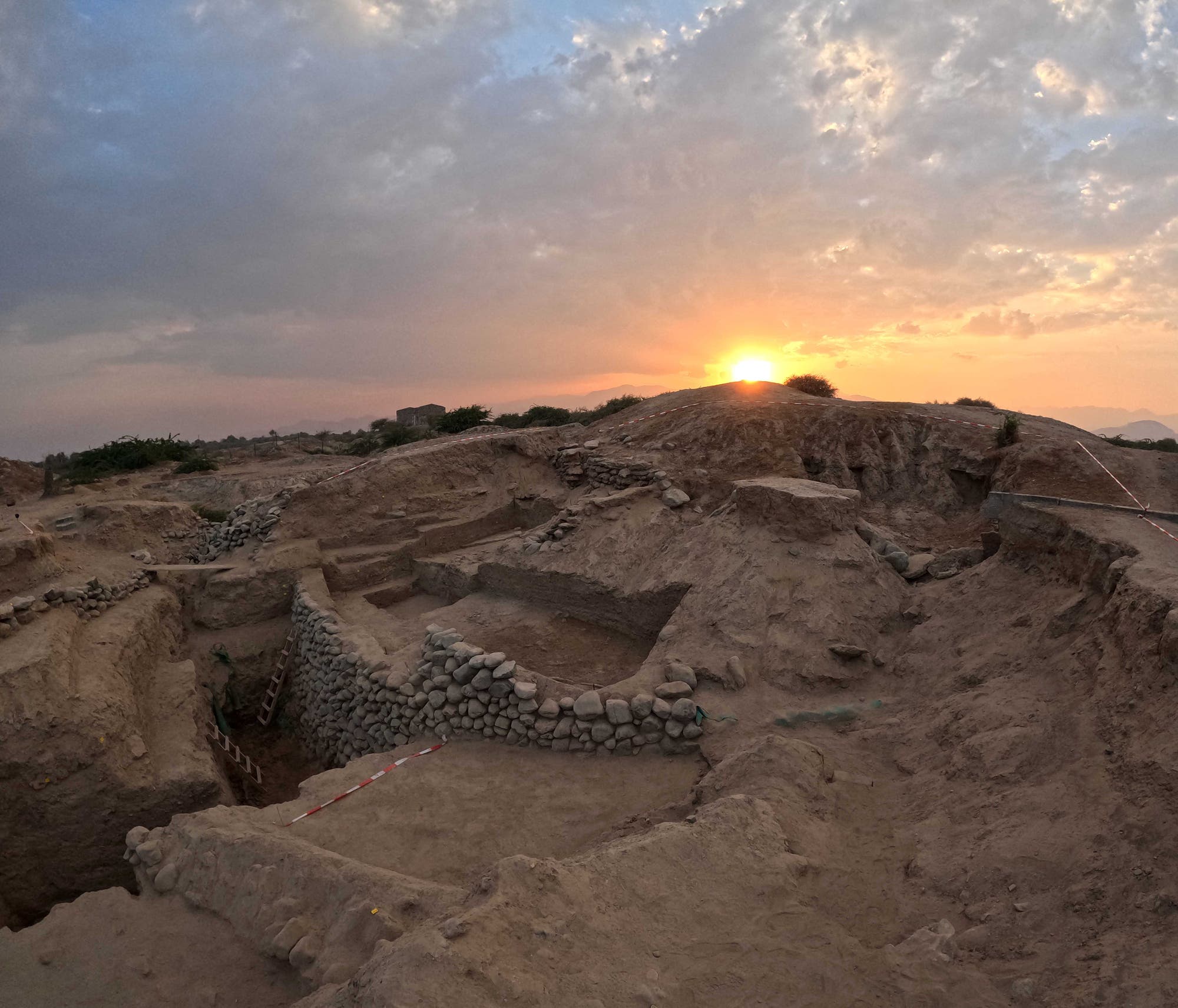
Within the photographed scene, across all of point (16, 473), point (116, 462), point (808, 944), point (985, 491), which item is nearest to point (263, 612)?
point (808, 944)

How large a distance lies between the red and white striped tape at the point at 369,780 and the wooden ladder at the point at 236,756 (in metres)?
3.56

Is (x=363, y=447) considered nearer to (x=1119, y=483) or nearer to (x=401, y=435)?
(x=401, y=435)

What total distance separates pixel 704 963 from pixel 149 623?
9.83 meters

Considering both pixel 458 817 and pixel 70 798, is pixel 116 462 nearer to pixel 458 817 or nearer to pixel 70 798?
pixel 70 798

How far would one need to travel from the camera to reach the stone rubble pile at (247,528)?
12500 millimetres

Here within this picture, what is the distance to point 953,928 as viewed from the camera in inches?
151

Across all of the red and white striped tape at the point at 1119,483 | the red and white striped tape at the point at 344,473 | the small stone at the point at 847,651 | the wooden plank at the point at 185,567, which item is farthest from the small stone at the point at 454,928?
the red and white striped tape at the point at 344,473

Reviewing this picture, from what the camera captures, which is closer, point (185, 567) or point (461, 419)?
point (185, 567)

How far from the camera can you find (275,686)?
10969 mm

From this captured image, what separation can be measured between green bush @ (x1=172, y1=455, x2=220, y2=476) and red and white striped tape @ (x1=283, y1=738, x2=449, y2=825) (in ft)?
57.2

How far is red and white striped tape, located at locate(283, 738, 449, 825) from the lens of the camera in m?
6.47

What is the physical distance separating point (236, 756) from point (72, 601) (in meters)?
3.29

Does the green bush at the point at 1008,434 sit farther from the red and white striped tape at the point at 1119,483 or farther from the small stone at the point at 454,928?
the small stone at the point at 454,928

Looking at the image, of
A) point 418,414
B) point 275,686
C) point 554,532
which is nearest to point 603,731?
point 554,532
